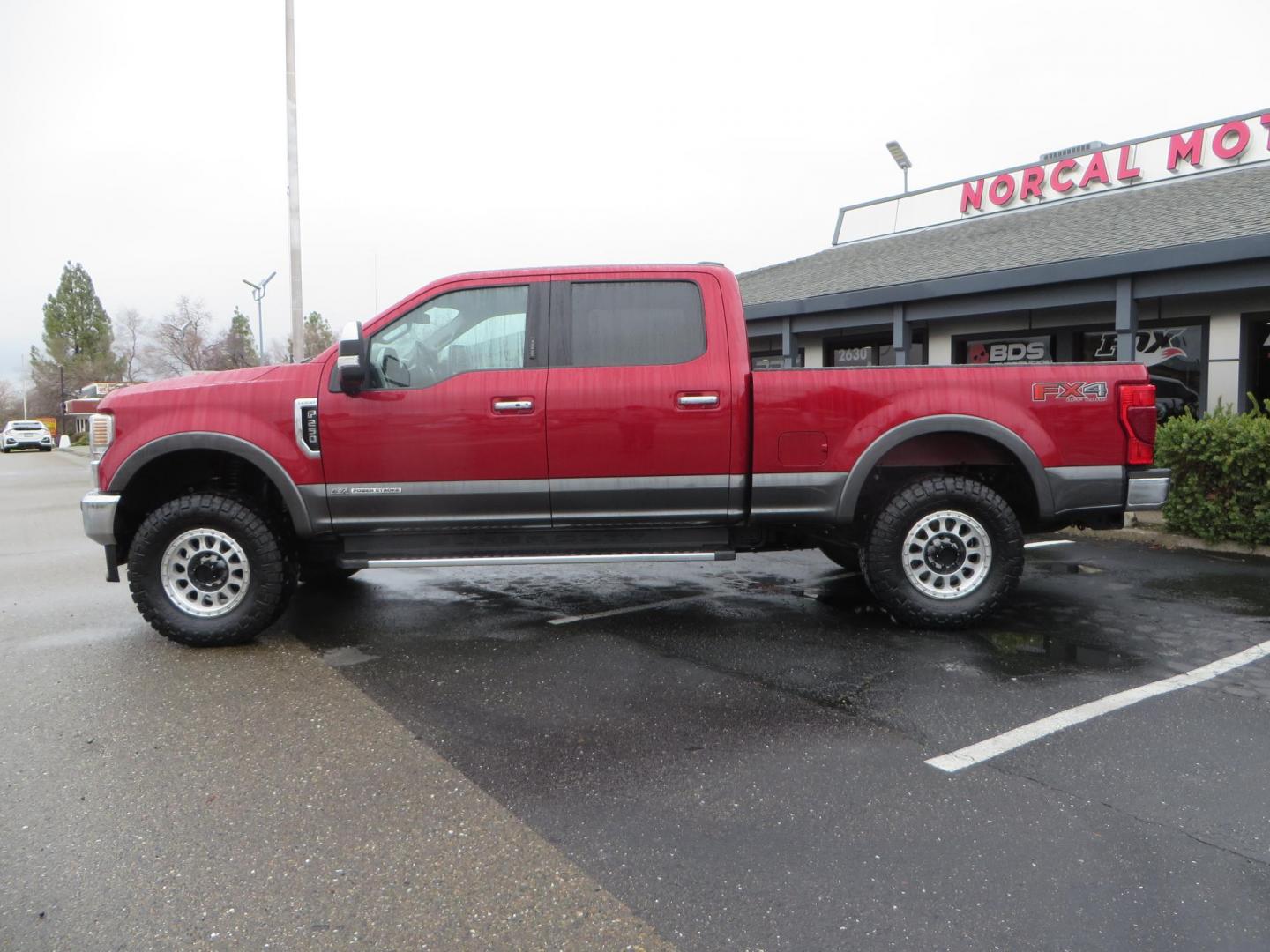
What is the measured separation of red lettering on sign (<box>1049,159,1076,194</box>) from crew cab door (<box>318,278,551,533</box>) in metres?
13.7

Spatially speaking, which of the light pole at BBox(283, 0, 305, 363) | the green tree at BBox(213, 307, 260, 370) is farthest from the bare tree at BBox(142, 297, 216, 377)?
the light pole at BBox(283, 0, 305, 363)

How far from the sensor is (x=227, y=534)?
17.1 feet

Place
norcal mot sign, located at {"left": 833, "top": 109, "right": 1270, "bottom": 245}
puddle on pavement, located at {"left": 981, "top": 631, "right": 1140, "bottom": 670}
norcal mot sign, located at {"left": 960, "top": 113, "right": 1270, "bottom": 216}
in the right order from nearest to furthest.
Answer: puddle on pavement, located at {"left": 981, "top": 631, "right": 1140, "bottom": 670}, norcal mot sign, located at {"left": 960, "top": 113, "right": 1270, "bottom": 216}, norcal mot sign, located at {"left": 833, "top": 109, "right": 1270, "bottom": 245}

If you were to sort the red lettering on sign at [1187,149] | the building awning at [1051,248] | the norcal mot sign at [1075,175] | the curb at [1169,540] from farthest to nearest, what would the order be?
the red lettering on sign at [1187,149] → the norcal mot sign at [1075,175] → the building awning at [1051,248] → the curb at [1169,540]

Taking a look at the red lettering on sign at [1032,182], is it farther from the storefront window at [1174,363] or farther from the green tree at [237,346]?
the green tree at [237,346]

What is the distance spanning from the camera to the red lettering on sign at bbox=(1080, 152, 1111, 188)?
15.2 meters

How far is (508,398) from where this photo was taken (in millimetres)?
5148

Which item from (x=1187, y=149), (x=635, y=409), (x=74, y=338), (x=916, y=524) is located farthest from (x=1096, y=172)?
(x=74, y=338)

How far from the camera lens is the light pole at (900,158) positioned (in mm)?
23281

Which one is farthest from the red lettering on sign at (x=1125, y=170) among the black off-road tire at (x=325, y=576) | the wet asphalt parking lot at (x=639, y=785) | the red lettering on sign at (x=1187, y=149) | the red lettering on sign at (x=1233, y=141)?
the black off-road tire at (x=325, y=576)

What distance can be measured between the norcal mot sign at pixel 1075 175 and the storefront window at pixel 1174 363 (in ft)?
12.2

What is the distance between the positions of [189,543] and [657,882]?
12.2ft

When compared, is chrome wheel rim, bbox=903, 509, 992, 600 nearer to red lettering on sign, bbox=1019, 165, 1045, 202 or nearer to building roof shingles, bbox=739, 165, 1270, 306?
building roof shingles, bbox=739, 165, 1270, 306

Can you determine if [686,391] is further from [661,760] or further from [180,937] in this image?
[180,937]
